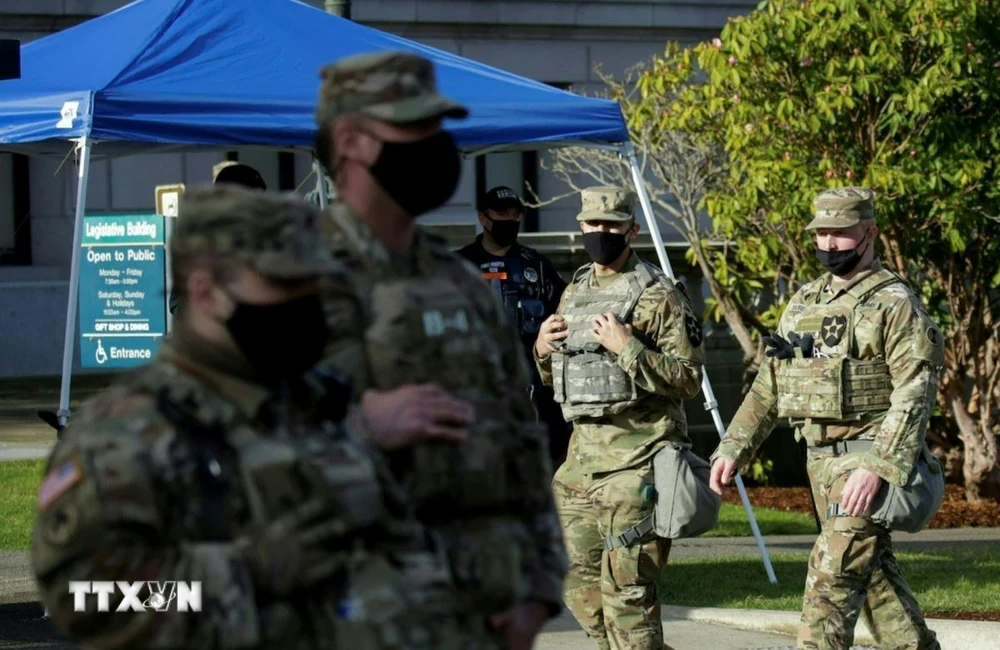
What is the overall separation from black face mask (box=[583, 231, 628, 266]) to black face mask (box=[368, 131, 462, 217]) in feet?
12.1

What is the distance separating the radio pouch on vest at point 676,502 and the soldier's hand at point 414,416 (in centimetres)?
354

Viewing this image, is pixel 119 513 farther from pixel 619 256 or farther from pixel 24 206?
pixel 24 206

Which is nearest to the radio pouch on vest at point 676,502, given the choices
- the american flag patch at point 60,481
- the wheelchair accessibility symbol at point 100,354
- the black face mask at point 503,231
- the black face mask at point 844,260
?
the black face mask at point 844,260

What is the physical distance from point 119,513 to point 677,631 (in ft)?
19.6

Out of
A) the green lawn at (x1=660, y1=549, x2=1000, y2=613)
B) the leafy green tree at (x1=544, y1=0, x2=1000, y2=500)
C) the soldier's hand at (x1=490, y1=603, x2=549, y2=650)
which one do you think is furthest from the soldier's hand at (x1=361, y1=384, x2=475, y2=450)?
the leafy green tree at (x1=544, y1=0, x2=1000, y2=500)

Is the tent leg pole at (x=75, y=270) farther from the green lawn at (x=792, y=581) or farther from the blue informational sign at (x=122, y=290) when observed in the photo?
the green lawn at (x=792, y=581)

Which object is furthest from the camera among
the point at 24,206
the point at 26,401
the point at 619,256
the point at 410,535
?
the point at 24,206

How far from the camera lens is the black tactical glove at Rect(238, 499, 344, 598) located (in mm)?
2539

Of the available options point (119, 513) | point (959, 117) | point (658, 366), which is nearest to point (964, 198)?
point (959, 117)

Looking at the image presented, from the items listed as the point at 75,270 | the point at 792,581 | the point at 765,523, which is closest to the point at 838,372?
the point at 792,581

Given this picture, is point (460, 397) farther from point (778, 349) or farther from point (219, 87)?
point (219, 87)

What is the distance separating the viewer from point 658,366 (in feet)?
22.1

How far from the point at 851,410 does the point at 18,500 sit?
6.64 m

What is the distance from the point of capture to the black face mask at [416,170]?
10.8 feet
